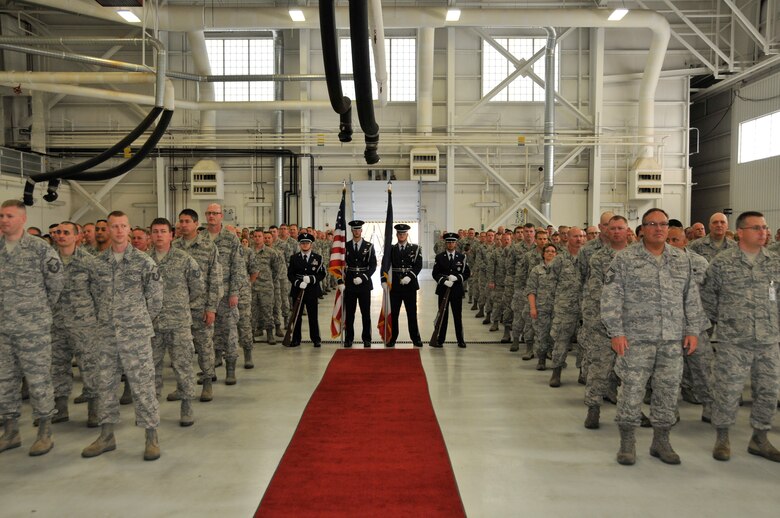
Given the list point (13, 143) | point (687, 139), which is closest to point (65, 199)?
point (13, 143)

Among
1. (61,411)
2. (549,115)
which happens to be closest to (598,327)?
(61,411)

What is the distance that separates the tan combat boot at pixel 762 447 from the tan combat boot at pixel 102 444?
488cm

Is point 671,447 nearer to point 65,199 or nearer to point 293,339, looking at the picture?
point 293,339

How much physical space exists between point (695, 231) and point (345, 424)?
256 inches

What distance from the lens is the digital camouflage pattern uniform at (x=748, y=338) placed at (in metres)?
4.38

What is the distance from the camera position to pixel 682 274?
170 inches

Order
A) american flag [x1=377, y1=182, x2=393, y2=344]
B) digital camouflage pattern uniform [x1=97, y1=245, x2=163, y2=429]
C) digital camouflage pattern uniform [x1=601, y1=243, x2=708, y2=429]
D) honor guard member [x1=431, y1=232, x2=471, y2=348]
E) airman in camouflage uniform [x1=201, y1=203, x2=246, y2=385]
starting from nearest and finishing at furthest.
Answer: digital camouflage pattern uniform [x1=601, y1=243, x2=708, y2=429]
digital camouflage pattern uniform [x1=97, y1=245, x2=163, y2=429]
airman in camouflage uniform [x1=201, y1=203, x2=246, y2=385]
american flag [x1=377, y1=182, x2=393, y2=344]
honor guard member [x1=431, y1=232, x2=471, y2=348]

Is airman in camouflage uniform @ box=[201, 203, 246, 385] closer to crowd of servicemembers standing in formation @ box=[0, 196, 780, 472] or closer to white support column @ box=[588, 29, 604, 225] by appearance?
crowd of servicemembers standing in formation @ box=[0, 196, 780, 472]

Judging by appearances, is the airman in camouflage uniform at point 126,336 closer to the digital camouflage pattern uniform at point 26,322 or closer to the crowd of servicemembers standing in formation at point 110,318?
the crowd of servicemembers standing in formation at point 110,318

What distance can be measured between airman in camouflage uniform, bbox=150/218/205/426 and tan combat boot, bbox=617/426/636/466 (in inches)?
138

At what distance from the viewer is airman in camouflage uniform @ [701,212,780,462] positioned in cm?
438

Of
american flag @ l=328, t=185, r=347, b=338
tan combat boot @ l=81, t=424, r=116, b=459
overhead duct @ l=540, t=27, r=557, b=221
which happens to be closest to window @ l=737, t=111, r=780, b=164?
overhead duct @ l=540, t=27, r=557, b=221

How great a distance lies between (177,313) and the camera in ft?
16.7

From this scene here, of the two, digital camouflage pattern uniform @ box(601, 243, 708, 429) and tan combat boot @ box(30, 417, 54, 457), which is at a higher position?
digital camouflage pattern uniform @ box(601, 243, 708, 429)
